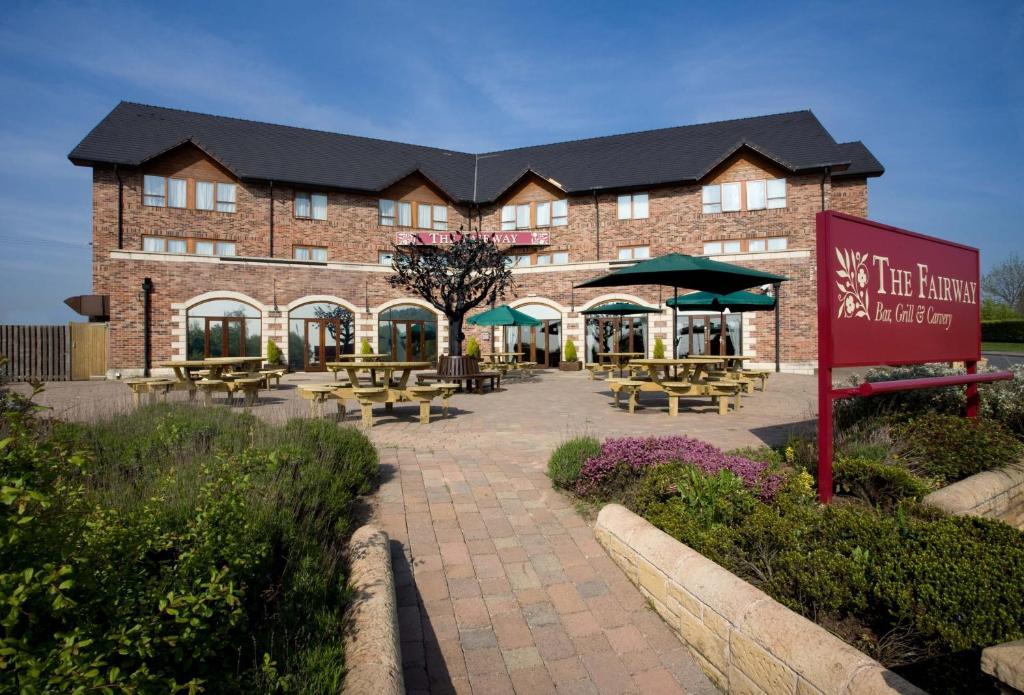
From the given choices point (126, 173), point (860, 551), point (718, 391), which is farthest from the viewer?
point (126, 173)

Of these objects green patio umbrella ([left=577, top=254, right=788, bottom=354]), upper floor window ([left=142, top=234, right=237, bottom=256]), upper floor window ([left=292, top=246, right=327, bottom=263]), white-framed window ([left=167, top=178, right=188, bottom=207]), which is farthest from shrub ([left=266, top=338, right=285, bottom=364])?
green patio umbrella ([left=577, top=254, right=788, bottom=354])

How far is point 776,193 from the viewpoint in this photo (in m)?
26.3

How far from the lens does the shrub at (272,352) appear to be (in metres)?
23.3

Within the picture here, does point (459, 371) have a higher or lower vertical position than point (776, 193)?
lower

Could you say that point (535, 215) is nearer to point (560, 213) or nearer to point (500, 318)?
point (560, 213)

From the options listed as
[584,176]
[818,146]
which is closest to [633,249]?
[584,176]

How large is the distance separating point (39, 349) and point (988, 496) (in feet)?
86.9

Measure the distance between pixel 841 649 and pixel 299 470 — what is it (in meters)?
4.04

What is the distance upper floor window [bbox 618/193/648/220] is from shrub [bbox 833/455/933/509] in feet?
79.6

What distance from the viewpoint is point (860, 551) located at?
353cm

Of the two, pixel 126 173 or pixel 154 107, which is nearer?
pixel 126 173

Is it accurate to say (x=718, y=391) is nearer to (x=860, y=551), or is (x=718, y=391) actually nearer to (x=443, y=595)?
(x=860, y=551)

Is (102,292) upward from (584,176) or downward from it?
downward

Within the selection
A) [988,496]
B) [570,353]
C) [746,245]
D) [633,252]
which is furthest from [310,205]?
[988,496]
